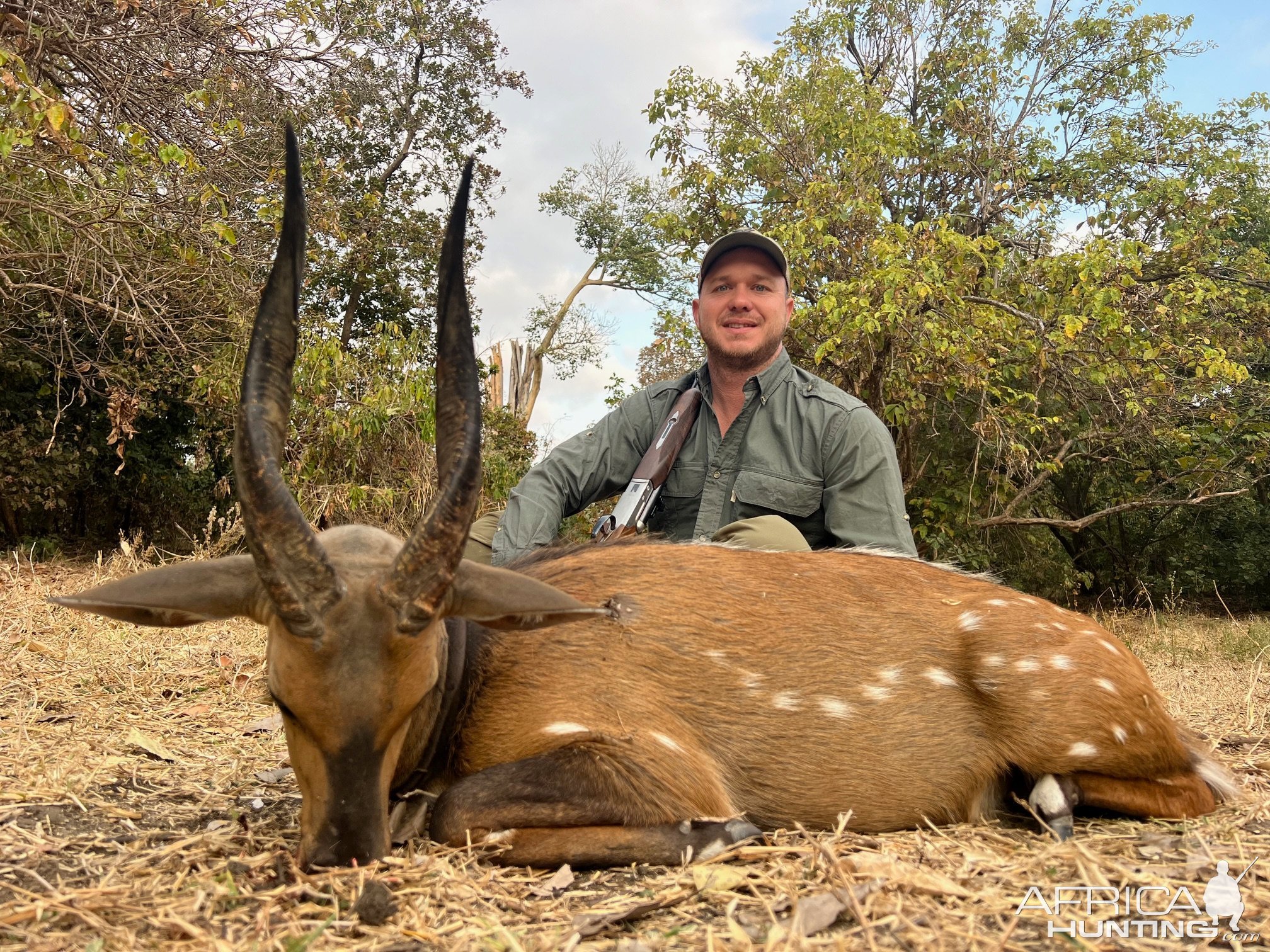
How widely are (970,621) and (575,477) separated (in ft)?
9.39

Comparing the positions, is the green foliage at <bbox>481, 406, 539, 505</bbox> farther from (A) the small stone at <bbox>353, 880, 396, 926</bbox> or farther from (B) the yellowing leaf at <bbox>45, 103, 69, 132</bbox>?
(A) the small stone at <bbox>353, 880, 396, 926</bbox>

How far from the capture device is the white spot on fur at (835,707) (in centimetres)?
370

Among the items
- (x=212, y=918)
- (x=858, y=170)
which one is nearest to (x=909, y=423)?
(x=858, y=170)

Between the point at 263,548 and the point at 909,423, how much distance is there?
31.6 ft

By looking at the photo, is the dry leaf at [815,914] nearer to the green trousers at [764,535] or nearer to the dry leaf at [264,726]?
the green trousers at [764,535]

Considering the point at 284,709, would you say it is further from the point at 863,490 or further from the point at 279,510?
the point at 863,490

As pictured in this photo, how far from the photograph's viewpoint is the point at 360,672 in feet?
8.90

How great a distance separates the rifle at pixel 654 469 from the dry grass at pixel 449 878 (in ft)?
7.51

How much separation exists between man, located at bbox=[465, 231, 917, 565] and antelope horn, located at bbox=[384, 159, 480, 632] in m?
2.26

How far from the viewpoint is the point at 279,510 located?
271cm

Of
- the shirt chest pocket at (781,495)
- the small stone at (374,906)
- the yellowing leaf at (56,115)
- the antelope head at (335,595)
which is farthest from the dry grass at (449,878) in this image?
the yellowing leaf at (56,115)

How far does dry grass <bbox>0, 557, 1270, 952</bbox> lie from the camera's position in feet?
7.85

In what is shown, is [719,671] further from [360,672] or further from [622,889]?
[360,672]

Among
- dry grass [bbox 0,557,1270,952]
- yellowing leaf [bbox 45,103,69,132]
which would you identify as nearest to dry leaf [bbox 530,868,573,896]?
dry grass [bbox 0,557,1270,952]
